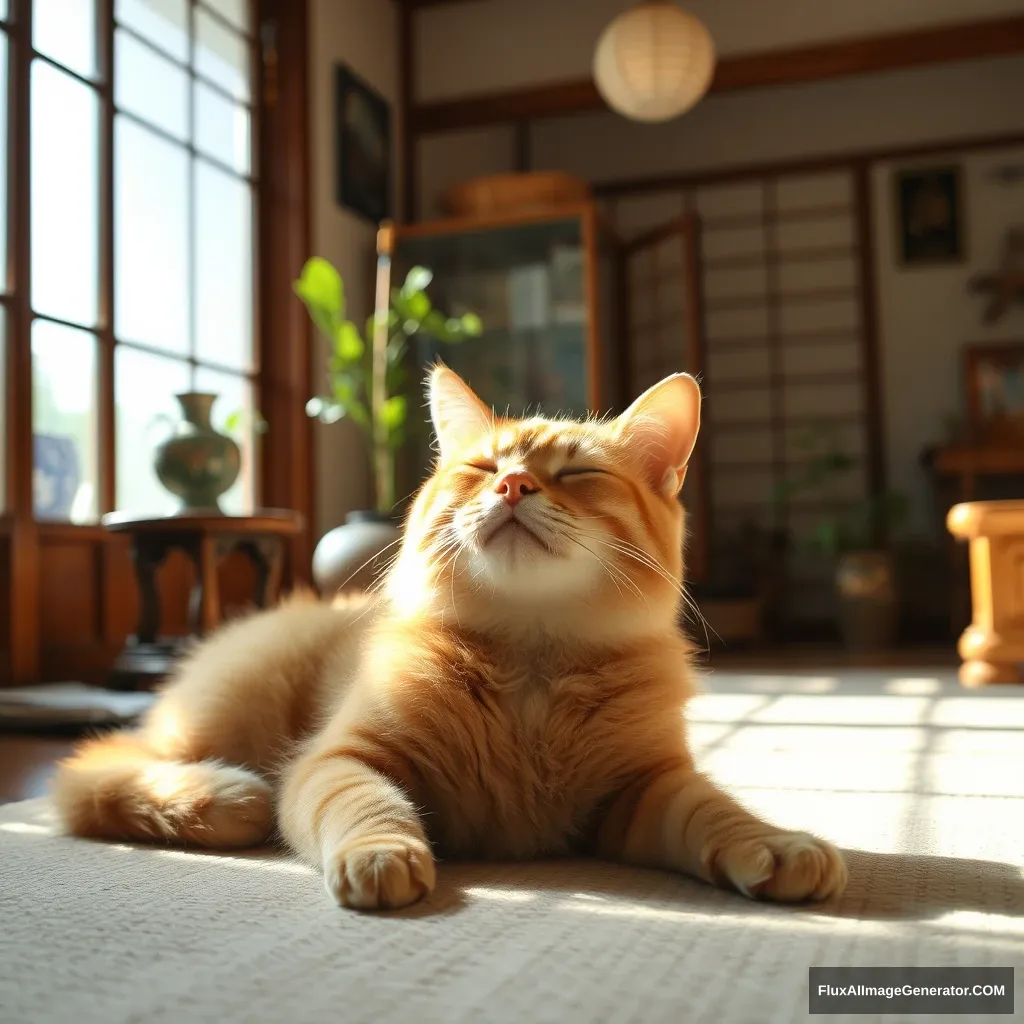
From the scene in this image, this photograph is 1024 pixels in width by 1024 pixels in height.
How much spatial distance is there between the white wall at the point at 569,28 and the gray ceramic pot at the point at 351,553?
2800 millimetres

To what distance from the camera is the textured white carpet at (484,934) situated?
2.36 ft

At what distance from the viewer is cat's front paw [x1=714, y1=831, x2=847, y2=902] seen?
93 cm

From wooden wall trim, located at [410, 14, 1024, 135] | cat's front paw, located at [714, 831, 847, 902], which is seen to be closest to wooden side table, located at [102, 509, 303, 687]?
cat's front paw, located at [714, 831, 847, 902]

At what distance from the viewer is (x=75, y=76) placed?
11.3ft

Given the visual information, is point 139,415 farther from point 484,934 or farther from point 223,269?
point 484,934

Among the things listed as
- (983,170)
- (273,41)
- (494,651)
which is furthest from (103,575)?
(983,170)

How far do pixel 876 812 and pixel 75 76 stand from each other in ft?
11.0

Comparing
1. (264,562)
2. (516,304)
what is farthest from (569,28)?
(264,562)

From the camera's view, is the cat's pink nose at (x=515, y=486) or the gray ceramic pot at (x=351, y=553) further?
the gray ceramic pot at (x=351, y=553)

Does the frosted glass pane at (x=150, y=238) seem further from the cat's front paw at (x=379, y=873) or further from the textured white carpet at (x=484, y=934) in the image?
the cat's front paw at (x=379, y=873)

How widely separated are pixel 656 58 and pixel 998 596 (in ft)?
7.08

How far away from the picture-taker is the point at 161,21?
3.89m

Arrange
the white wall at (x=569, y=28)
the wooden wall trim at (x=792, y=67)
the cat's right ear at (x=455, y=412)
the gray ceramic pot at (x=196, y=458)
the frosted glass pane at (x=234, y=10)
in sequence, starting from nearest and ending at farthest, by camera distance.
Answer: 1. the cat's right ear at (x=455, y=412)
2. the gray ceramic pot at (x=196, y=458)
3. the frosted glass pane at (x=234, y=10)
4. the wooden wall trim at (x=792, y=67)
5. the white wall at (x=569, y=28)

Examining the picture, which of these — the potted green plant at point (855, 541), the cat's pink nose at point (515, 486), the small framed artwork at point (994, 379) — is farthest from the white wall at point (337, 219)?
the cat's pink nose at point (515, 486)
